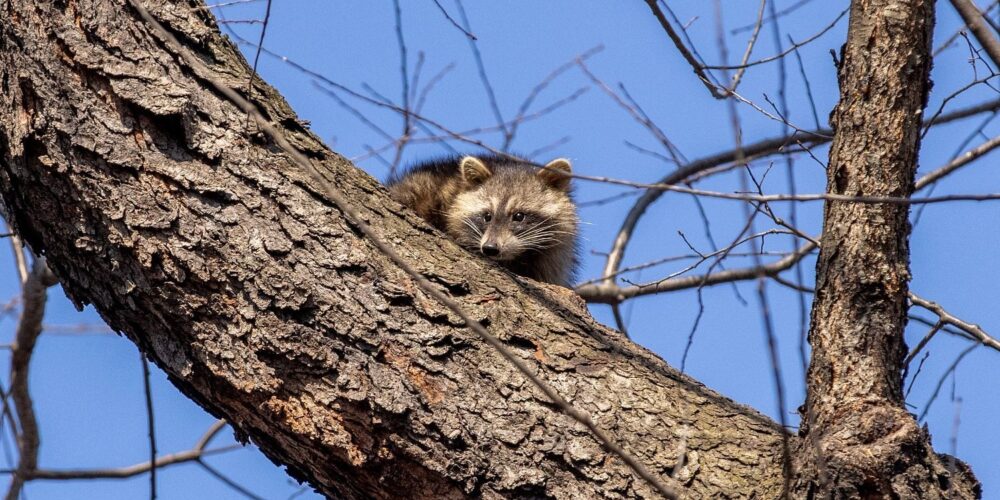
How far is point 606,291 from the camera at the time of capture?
18.3 feet

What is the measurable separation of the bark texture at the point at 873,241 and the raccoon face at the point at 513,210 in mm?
2972

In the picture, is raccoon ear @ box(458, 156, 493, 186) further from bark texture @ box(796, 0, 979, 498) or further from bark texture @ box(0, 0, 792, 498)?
bark texture @ box(796, 0, 979, 498)

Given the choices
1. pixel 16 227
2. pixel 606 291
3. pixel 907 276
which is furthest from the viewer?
pixel 606 291

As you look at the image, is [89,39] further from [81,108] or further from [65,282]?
[65,282]

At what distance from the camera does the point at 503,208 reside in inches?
→ 244

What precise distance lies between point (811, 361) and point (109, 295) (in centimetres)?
208

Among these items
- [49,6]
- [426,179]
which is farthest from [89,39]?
Result: [426,179]

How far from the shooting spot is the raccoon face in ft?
19.2

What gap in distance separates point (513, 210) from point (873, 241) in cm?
363

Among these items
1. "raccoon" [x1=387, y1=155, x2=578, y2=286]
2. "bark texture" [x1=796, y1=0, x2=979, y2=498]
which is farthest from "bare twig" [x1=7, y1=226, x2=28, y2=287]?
"bark texture" [x1=796, y1=0, x2=979, y2=498]

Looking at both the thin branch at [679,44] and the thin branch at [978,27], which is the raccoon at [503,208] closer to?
the thin branch at [679,44]

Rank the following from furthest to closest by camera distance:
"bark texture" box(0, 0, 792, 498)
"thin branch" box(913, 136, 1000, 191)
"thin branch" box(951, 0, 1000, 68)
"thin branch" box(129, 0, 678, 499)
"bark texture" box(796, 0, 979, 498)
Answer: "thin branch" box(913, 136, 1000, 191), "bark texture" box(0, 0, 792, 498), "bark texture" box(796, 0, 979, 498), "thin branch" box(951, 0, 1000, 68), "thin branch" box(129, 0, 678, 499)

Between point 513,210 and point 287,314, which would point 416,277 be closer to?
point 287,314

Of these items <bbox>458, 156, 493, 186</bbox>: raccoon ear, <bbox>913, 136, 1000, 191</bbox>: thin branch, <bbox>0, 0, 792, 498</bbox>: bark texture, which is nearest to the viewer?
<bbox>0, 0, 792, 498</bbox>: bark texture
